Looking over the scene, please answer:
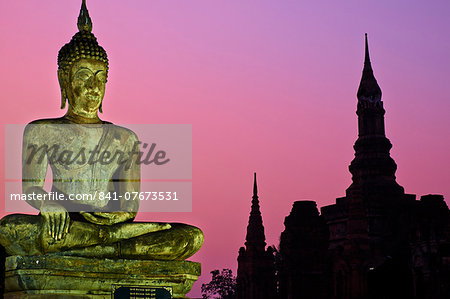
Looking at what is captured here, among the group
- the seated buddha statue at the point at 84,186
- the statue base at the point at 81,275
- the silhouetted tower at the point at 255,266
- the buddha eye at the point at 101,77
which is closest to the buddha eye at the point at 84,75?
the seated buddha statue at the point at 84,186

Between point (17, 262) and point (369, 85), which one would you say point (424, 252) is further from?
point (17, 262)

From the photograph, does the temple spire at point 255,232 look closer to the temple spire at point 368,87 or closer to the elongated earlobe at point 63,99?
the temple spire at point 368,87

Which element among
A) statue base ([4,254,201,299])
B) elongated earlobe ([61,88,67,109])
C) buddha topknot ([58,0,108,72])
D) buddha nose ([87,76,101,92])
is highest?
buddha topknot ([58,0,108,72])

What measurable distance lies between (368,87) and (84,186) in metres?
44.9

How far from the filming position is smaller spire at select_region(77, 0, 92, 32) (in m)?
8.59

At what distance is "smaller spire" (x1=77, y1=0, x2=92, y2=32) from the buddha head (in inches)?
4.9

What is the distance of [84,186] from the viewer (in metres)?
8.05

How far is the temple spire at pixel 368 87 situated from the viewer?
167 feet

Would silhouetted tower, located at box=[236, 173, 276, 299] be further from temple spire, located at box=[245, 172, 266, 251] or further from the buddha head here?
the buddha head

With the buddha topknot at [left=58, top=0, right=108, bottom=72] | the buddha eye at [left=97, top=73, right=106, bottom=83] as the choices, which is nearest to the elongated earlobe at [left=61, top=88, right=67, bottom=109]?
the buddha topknot at [left=58, top=0, right=108, bottom=72]

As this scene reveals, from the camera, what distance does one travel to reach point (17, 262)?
6.76 metres

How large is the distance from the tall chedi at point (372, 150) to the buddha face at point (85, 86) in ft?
129

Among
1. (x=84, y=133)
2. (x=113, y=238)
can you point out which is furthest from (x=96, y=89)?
(x=113, y=238)

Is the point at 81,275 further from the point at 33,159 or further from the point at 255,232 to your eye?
the point at 255,232
